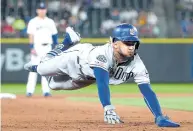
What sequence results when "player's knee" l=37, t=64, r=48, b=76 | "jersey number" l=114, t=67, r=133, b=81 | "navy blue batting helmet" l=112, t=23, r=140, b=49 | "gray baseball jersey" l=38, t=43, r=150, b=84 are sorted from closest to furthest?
"navy blue batting helmet" l=112, t=23, r=140, b=49
"gray baseball jersey" l=38, t=43, r=150, b=84
"jersey number" l=114, t=67, r=133, b=81
"player's knee" l=37, t=64, r=48, b=76

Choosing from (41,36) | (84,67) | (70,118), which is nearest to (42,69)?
(70,118)

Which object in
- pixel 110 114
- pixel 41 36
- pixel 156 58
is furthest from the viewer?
pixel 156 58

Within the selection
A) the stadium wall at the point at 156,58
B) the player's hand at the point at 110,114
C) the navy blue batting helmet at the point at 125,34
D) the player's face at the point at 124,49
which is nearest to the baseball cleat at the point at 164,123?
the player's hand at the point at 110,114

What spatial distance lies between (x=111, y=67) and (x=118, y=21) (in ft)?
47.7

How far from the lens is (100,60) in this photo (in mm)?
7359

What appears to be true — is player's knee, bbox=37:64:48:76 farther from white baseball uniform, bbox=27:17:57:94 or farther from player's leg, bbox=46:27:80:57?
white baseball uniform, bbox=27:17:57:94

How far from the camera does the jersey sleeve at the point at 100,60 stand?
289 inches

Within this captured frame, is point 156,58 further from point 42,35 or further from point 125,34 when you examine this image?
point 125,34

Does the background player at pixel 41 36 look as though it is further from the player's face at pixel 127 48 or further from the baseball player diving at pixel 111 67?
the player's face at pixel 127 48

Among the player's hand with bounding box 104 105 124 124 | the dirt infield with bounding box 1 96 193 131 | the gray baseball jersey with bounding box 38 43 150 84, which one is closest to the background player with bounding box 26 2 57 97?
the dirt infield with bounding box 1 96 193 131

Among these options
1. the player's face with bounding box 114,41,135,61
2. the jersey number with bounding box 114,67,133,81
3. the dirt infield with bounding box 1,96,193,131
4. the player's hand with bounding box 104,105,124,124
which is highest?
the player's face with bounding box 114,41,135,61

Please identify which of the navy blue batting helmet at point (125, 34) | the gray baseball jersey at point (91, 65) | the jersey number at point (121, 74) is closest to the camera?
the navy blue batting helmet at point (125, 34)

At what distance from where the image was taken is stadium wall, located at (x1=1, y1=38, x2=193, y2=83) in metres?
19.7

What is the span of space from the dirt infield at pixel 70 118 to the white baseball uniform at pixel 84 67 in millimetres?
571
